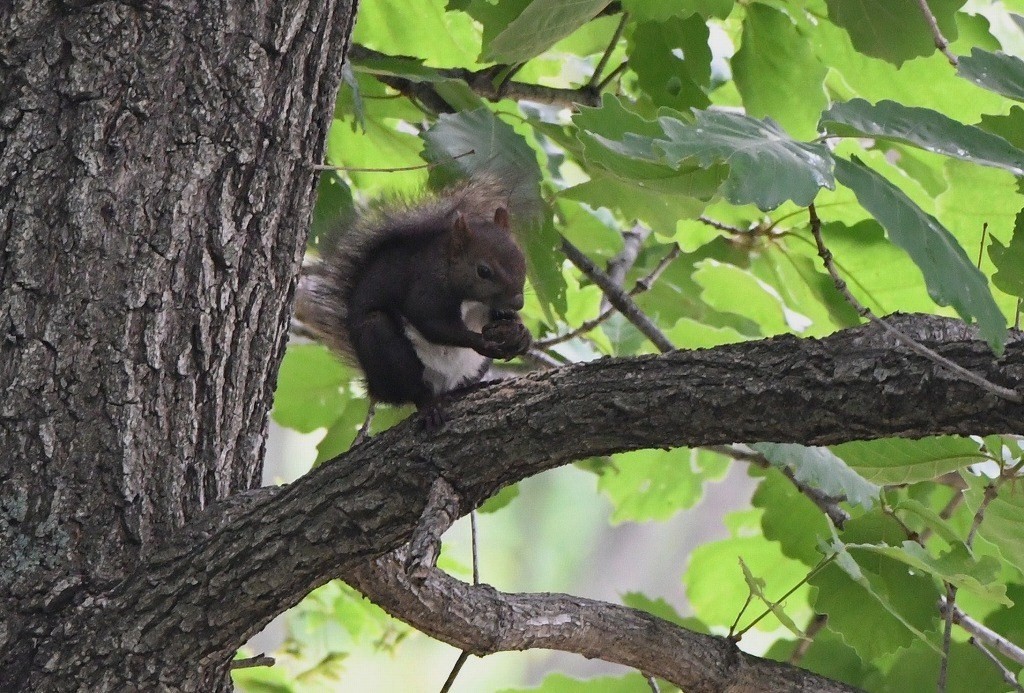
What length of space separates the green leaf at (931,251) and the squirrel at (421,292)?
79cm

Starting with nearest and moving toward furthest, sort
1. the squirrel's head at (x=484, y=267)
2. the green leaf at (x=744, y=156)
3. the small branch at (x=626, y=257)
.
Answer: the green leaf at (x=744, y=156)
the squirrel's head at (x=484, y=267)
the small branch at (x=626, y=257)

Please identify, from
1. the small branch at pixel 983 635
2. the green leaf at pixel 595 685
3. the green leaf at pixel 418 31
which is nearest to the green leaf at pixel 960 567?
the small branch at pixel 983 635

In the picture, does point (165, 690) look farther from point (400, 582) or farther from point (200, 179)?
point (200, 179)

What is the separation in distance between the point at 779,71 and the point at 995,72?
0.78 metres

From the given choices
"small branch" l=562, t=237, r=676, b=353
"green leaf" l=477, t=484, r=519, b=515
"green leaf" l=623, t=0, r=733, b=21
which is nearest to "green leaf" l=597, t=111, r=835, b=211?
"green leaf" l=623, t=0, r=733, b=21

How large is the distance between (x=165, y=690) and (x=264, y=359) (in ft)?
1.46

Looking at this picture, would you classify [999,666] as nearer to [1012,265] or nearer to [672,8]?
[1012,265]

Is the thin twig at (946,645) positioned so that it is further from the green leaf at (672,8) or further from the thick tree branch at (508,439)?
the green leaf at (672,8)

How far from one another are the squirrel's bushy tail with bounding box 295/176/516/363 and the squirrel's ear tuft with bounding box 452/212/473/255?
0.07 m

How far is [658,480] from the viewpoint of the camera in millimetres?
2541

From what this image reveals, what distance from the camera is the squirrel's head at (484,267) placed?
1.87 meters

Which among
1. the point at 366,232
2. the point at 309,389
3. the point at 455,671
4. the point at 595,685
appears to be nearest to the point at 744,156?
the point at 455,671

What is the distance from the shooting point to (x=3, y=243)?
139 cm

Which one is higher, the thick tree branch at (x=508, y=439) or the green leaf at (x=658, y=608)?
the green leaf at (x=658, y=608)
